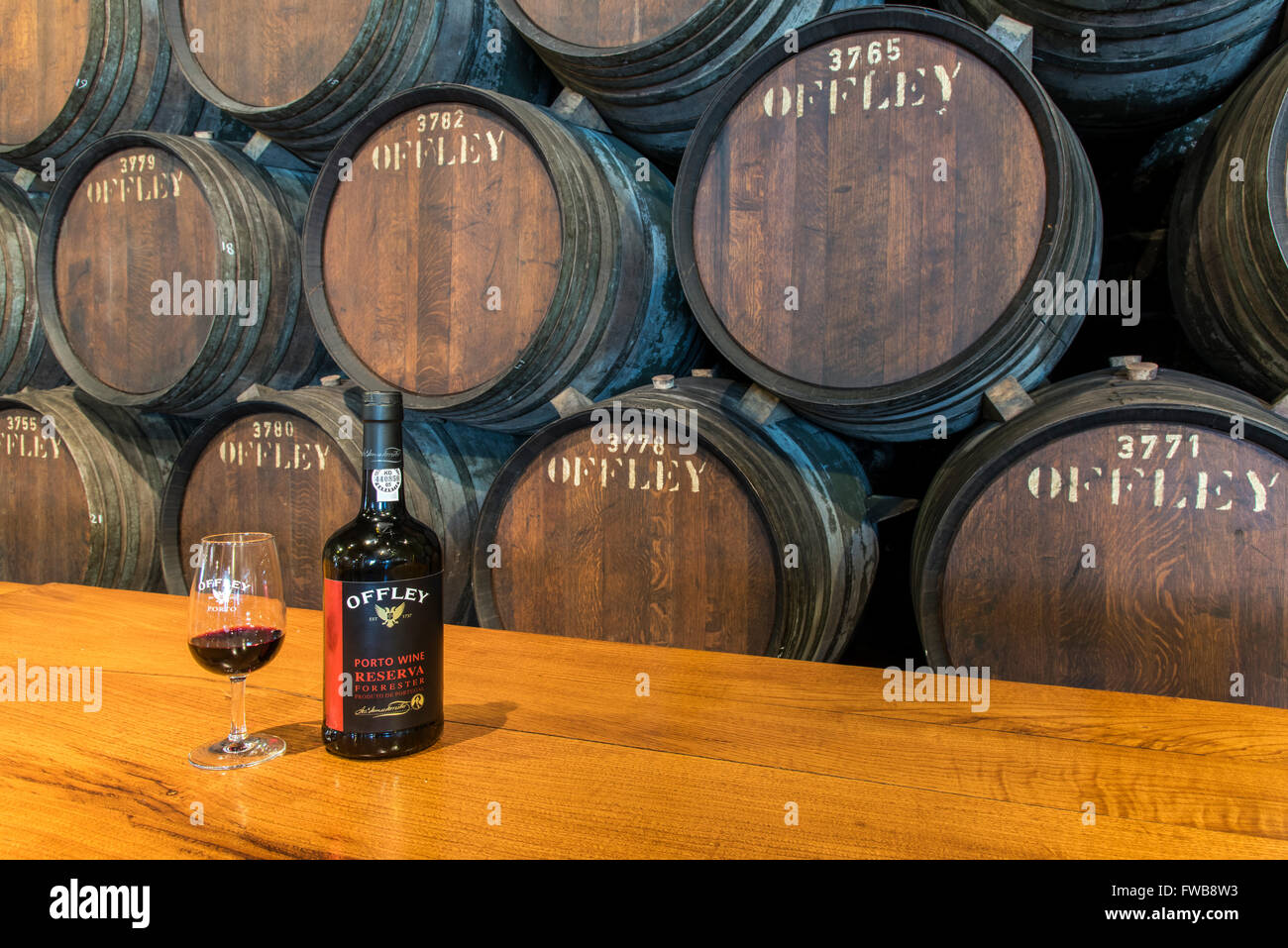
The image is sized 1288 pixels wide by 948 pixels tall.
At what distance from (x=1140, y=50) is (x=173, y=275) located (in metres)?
2.34

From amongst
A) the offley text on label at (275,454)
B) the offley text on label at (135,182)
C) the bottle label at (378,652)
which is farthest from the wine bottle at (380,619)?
the offley text on label at (135,182)

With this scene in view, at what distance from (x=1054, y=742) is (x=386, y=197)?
6.07 feet

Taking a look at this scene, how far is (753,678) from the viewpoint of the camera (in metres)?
1.11

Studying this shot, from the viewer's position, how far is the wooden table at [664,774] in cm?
69

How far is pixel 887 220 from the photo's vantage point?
5.54 ft

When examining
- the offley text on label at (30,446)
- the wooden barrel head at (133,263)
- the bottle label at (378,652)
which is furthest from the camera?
the offley text on label at (30,446)

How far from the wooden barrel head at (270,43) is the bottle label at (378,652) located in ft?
5.91

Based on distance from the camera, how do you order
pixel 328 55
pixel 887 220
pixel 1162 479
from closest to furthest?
pixel 1162 479 → pixel 887 220 → pixel 328 55

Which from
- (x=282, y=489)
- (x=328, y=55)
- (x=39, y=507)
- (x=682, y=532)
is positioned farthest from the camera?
(x=39, y=507)

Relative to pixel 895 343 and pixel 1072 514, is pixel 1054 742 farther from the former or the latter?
pixel 895 343

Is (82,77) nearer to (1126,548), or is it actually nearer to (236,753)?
(236,753)

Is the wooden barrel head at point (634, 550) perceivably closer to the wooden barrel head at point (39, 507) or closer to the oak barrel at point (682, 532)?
the oak barrel at point (682, 532)

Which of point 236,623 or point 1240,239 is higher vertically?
point 1240,239

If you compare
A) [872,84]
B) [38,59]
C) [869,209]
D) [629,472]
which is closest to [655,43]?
[872,84]
